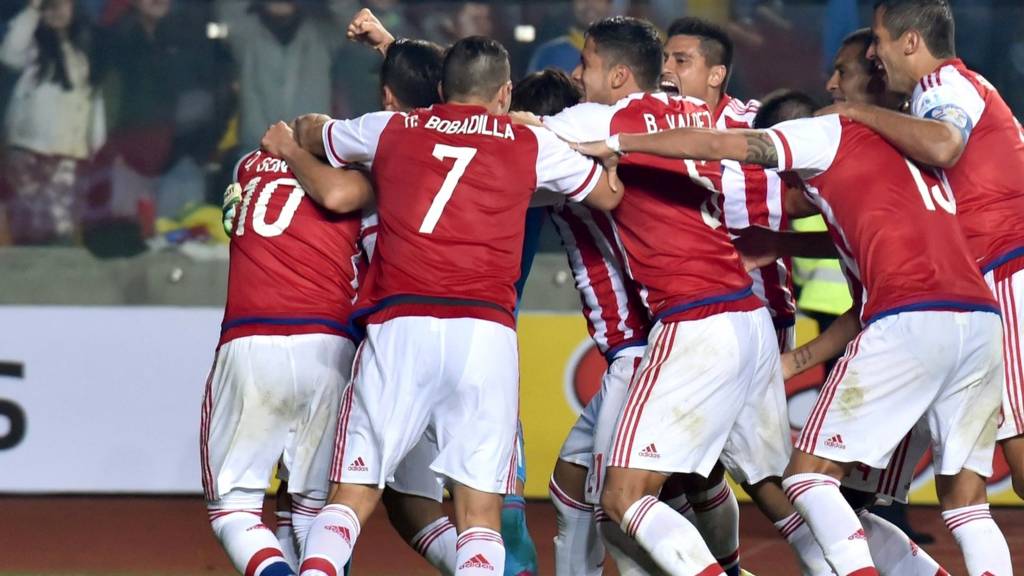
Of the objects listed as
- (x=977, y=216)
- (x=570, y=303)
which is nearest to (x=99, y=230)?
(x=570, y=303)

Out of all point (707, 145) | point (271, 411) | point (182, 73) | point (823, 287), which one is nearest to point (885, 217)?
point (707, 145)

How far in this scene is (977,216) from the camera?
6180 mm

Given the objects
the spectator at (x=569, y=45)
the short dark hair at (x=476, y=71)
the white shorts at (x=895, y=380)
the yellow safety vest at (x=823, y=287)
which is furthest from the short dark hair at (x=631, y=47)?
the spectator at (x=569, y=45)

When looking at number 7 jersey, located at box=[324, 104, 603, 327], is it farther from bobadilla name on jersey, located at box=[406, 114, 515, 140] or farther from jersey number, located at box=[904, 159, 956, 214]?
jersey number, located at box=[904, 159, 956, 214]

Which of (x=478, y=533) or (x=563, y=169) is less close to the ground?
(x=563, y=169)

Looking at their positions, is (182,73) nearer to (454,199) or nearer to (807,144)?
(454,199)

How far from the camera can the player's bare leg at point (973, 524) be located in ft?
19.1

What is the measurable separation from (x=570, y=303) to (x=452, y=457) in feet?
14.9

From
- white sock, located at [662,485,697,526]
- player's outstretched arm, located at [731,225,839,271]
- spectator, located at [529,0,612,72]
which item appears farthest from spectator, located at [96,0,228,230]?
player's outstretched arm, located at [731,225,839,271]

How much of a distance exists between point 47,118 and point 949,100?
6.72 meters

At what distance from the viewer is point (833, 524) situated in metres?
5.64

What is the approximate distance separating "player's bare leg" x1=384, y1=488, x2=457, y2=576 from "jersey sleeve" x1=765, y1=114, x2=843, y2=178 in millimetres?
1948

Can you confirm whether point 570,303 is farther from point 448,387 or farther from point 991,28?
point 448,387

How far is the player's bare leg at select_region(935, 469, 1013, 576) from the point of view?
5816 mm
